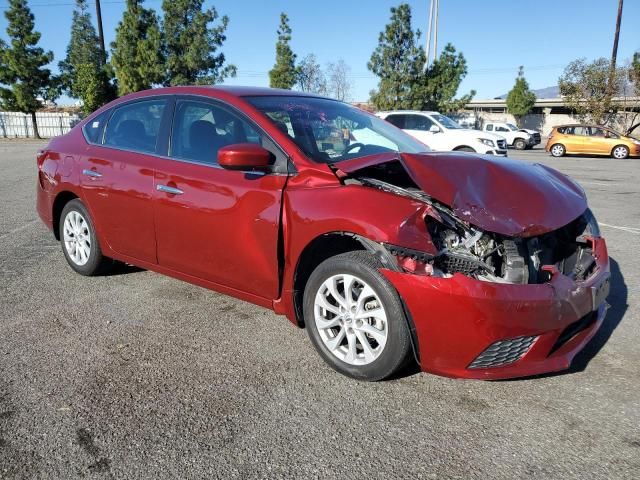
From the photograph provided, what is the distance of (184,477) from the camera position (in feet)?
7.16

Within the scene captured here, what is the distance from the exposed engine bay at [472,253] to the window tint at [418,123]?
44.4 ft

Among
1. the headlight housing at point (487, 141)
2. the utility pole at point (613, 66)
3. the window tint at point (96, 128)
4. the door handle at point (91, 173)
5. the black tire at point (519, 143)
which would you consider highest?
the utility pole at point (613, 66)

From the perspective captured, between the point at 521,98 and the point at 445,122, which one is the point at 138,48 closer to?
the point at 445,122

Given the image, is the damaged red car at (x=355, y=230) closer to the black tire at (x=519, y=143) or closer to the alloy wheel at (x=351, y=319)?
the alloy wheel at (x=351, y=319)

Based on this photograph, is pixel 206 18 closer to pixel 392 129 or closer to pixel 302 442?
pixel 392 129

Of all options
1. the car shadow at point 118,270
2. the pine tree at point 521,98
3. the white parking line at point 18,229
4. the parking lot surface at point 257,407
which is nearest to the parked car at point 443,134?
the white parking line at point 18,229

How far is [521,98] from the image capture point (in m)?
54.6

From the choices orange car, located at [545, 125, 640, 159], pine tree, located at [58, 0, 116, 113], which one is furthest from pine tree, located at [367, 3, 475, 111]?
pine tree, located at [58, 0, 116, 113]

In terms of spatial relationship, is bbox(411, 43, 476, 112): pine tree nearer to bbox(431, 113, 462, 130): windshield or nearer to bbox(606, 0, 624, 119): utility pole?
bbox(606, 0, 624, 119): utility pole

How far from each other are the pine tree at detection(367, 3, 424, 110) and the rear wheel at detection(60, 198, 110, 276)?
32849mm

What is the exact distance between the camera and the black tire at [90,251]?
179 inches

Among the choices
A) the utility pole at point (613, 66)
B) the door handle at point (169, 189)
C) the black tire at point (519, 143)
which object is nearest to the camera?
the door handle at point (169, 189)

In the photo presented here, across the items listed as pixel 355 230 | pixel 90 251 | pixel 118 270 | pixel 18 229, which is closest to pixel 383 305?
pixel 355 230

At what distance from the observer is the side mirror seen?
3.12 metres
